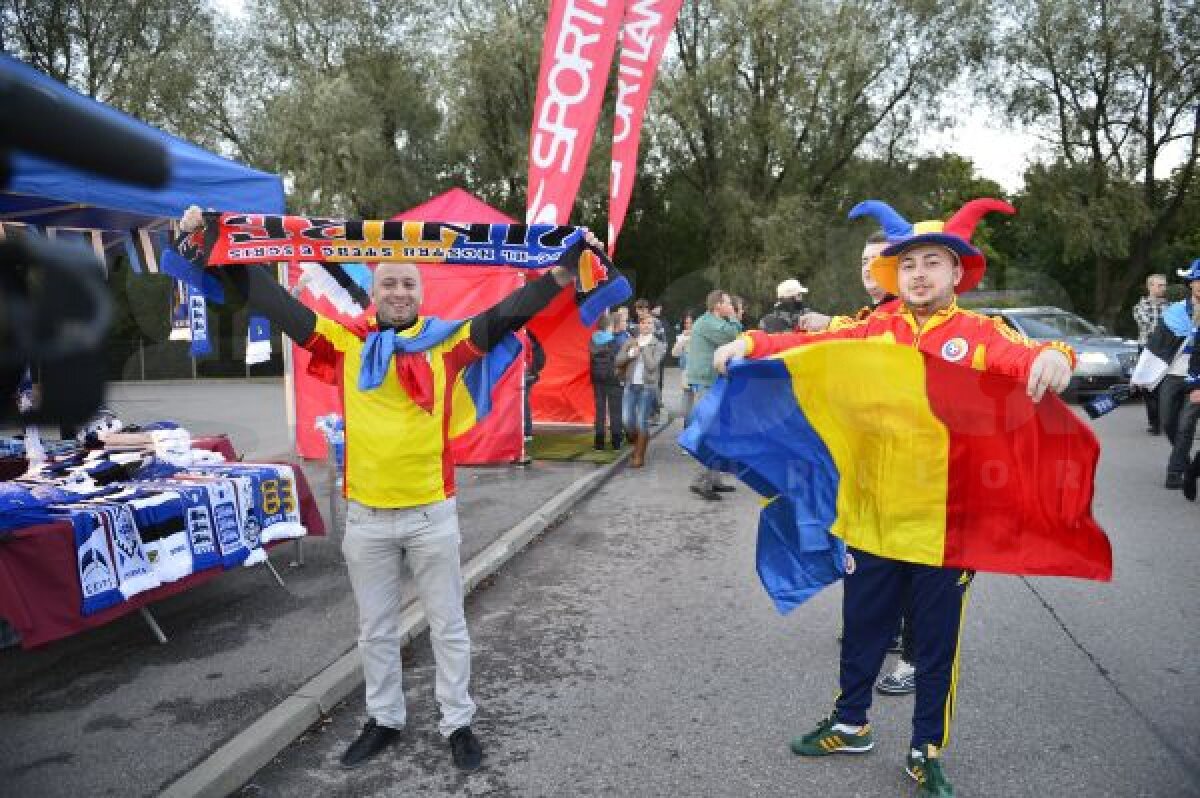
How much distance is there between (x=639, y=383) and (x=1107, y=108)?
72.5ft

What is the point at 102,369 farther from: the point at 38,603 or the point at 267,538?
the point at 267,538

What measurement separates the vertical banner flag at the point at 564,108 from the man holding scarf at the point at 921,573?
22.0 feet

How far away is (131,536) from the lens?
4312mm

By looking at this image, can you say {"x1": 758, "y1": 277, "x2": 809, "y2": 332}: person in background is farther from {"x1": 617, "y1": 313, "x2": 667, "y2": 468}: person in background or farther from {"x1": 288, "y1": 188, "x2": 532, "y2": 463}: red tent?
{"x1": 617, "y1": 313, "x2": 667, "y2": 468}: person in background

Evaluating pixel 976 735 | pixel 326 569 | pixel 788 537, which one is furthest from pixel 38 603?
pixel 976 735

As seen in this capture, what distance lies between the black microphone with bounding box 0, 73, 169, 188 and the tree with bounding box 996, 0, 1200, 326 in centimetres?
2823

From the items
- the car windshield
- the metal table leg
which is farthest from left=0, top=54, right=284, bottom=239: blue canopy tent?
the car windshield

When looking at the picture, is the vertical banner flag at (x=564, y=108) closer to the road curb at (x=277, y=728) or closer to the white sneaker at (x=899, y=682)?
the road curb at (x=277, y=728)

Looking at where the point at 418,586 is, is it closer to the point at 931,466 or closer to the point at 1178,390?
the point at 931,466

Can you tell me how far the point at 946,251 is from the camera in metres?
3.15

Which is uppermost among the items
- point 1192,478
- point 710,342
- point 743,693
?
point 710,342

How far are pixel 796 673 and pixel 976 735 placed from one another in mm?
901

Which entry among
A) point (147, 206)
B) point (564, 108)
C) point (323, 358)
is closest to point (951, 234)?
point (323, 358)

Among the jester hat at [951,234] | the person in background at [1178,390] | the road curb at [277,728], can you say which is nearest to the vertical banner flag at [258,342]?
the road curb at [277,728]
